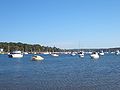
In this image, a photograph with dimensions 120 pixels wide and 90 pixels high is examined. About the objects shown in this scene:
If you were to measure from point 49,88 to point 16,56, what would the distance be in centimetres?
14987

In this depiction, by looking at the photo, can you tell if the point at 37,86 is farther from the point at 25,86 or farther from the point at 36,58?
the point at 36,58

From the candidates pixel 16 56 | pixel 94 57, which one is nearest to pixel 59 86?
pixel 94 57

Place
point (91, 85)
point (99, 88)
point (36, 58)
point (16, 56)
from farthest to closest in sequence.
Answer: point (16, 56) < point (36, 58) < point (91, 85) < point (99, 88)

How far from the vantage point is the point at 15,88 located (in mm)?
42094

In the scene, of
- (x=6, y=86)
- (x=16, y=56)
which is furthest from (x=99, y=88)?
(x=16, y=56)

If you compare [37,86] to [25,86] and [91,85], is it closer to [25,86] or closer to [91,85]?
[25,86]

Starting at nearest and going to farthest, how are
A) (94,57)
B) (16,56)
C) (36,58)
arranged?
(36,58) < (94,57) < (16,56)

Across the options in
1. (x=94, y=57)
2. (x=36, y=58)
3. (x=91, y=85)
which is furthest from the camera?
(x=94, y=57)

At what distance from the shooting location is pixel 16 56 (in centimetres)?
18988

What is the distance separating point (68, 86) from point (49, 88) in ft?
10.3

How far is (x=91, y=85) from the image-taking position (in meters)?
44.6

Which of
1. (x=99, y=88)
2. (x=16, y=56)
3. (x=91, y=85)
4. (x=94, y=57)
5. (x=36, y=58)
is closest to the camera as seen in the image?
(x=99, y=88)

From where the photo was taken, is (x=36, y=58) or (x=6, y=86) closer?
(x=6, y=86)

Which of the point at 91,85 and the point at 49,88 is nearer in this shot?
the point at 49,88
